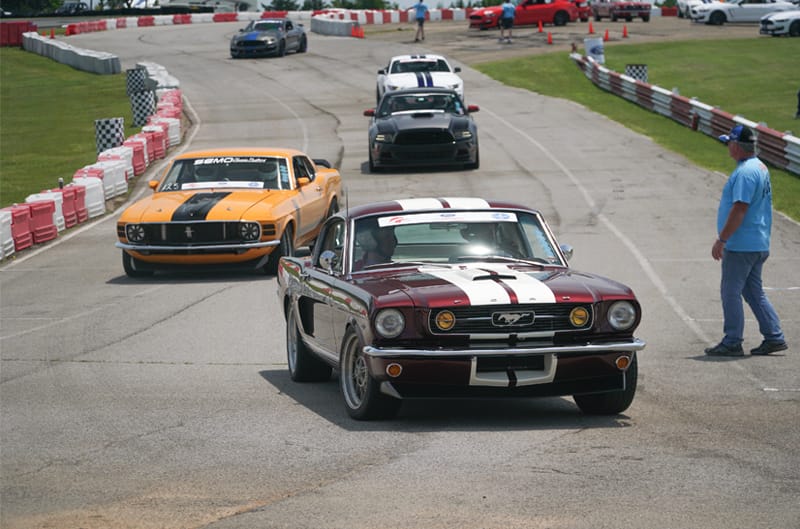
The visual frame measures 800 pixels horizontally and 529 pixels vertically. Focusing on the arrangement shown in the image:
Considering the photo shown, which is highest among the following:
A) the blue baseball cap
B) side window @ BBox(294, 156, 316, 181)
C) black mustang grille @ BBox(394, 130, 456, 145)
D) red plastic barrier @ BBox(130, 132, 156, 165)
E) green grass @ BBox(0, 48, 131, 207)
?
the blue baseball cap

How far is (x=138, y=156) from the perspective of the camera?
27484 millimetres

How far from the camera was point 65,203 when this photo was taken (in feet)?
69.5

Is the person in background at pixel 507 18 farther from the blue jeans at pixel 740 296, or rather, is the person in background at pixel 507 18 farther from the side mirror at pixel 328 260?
the side mirror at pixel 328 260

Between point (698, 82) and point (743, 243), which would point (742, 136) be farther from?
point (698, 82)

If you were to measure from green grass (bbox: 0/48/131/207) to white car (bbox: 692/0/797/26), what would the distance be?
93.6 ft

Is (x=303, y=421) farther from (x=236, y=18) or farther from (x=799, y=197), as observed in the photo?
(x=236, y=18)


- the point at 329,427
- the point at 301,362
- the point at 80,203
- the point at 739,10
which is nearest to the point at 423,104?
the point at 80,203

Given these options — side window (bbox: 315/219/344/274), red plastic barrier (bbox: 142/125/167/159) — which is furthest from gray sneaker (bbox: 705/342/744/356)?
red plastic barrier (bbox: 142/125/167/159)

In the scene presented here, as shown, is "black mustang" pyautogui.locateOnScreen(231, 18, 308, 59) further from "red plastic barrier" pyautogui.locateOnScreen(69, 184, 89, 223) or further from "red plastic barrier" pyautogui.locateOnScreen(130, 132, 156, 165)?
"red plastic barrier" pyautogui.locateOnScreen(69, 184, 89, 223)

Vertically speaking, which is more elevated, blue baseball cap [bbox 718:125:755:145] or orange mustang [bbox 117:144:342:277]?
blue baseball cap [bbox 718:125:755:145]

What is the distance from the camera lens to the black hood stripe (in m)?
15.8

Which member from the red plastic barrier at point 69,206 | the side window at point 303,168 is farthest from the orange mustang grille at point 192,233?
the red plastic barrier at point 69,206

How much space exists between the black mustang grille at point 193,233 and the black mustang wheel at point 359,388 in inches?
295

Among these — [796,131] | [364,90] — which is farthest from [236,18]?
[796,131]
